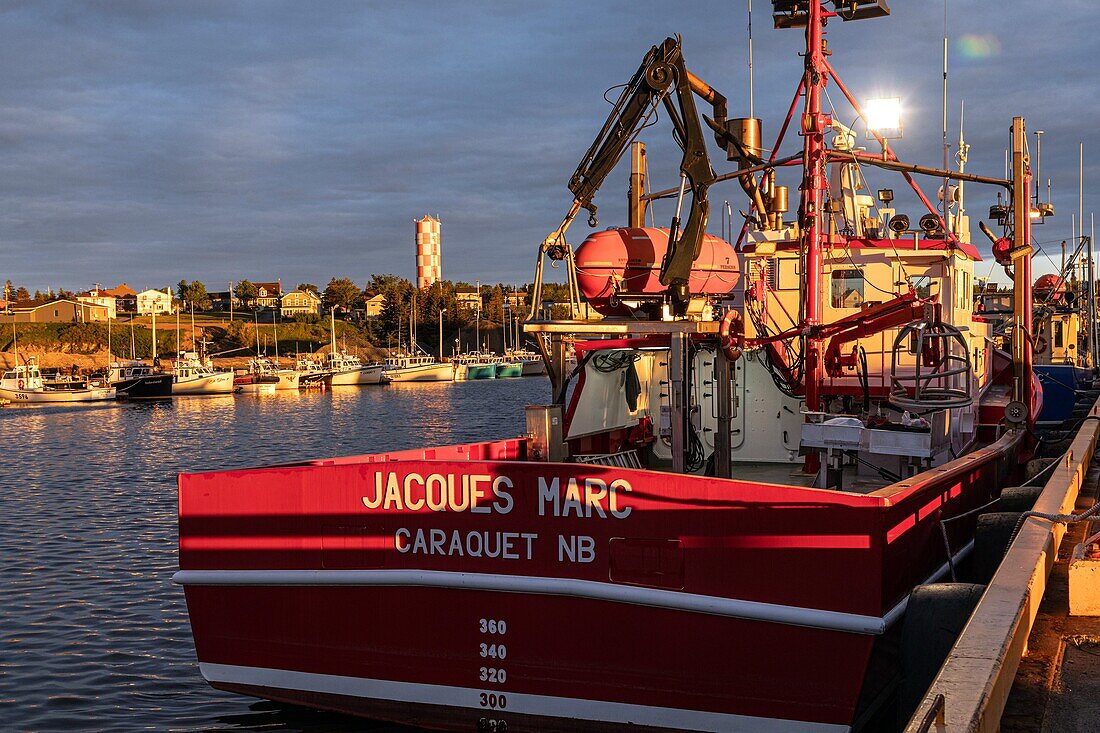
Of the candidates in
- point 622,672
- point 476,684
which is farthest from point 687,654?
point 476,684

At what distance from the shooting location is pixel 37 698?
40.3 feet

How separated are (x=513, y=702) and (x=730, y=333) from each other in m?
5.24

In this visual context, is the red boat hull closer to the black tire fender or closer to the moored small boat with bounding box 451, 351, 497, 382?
the black tire fender

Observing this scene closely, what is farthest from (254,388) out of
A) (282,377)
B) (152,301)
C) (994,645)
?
(994,645)

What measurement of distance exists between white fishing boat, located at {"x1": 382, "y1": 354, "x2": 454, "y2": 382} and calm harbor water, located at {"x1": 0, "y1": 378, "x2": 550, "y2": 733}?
62.8 metres

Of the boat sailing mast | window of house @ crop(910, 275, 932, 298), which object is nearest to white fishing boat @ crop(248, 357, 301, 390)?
window of house @ crop(910, 275, 932, 298)

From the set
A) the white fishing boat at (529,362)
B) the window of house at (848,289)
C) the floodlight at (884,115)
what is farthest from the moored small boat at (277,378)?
the window of house at (848,289)

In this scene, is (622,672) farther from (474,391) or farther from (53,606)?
(474,391)

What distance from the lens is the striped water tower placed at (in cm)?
19450

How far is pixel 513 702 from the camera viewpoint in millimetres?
8711

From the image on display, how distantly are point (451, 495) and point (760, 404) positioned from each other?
7.53 m

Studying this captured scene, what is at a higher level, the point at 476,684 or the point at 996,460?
the point at 996,460

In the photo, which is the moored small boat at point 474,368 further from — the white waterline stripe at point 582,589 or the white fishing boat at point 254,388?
the white waterline stripe at point 582,589

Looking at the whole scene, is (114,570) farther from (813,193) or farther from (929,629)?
(929,629)
